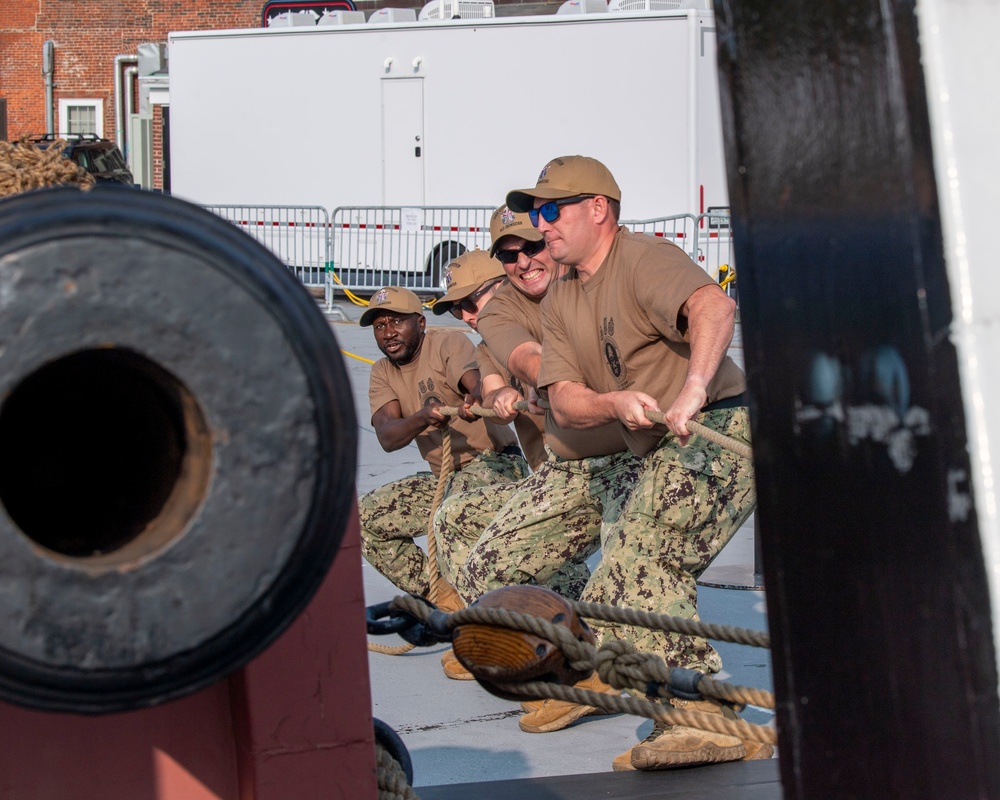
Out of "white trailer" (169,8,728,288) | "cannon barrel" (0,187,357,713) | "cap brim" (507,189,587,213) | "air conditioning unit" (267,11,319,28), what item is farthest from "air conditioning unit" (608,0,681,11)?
"cannon barrel" (0,187,357,713)

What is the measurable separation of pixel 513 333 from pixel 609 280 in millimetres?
928

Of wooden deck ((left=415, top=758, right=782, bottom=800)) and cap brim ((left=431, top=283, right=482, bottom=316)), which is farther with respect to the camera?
cap brim ((left=431, top=283, right=482, bottom=316))

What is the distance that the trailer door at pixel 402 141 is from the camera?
15891 mm

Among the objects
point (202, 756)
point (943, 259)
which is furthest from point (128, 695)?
point (943, 259)

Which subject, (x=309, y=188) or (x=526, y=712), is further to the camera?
(x=309, y=188)

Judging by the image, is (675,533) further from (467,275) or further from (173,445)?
(173,445)

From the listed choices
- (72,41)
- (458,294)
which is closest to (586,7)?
(458,294)

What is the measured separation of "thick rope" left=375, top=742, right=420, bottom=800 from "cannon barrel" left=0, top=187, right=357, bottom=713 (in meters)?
0.90

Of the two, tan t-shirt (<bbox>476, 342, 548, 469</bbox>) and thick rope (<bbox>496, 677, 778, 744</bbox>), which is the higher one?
tan t-shirt (<bbox>476, 342, 548, 469</bbox>)

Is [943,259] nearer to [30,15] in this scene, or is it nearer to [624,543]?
[624,543]

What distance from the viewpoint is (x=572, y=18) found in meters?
14.6

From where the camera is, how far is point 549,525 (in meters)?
4.48

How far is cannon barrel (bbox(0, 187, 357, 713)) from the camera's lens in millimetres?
1114

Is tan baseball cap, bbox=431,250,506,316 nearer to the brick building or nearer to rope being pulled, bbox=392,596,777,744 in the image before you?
rope being pulled, bbox=392,596,777,744
